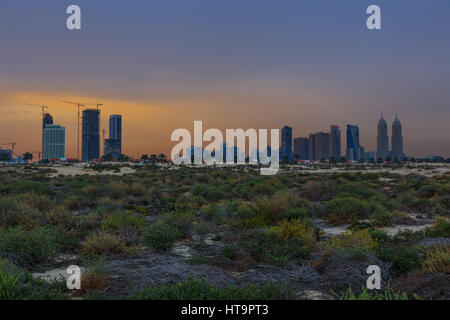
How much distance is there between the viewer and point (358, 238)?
9172 millimetres

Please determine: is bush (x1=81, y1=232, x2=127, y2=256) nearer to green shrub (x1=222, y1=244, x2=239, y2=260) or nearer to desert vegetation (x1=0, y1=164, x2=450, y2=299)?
desert vegetation (x1=0, y1=164, x2=450, y2=299)

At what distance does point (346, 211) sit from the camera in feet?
49.0

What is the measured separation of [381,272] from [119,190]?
18.2 meters

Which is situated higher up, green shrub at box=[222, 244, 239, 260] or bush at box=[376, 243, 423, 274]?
bush at box=[376, 243, 423, 274]

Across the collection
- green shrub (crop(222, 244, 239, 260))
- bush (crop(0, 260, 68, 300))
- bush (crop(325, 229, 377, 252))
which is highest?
bush (crop(325, 229, 377, 252))

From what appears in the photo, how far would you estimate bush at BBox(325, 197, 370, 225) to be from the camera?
47.8ft

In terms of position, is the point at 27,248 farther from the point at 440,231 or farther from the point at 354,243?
the point at 440,231

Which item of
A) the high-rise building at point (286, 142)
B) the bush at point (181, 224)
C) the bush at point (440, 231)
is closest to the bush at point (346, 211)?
the bush at point (440, 231)

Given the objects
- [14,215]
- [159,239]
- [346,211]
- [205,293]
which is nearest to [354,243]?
[205,293]

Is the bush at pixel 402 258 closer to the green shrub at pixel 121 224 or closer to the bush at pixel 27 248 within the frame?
the green shrub at pixel 121 224

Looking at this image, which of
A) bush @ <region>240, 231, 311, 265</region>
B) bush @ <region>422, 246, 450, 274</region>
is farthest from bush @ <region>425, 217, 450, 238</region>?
bush @ <region>240, 231, 311, 265</region>

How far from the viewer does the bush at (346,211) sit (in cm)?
1456
